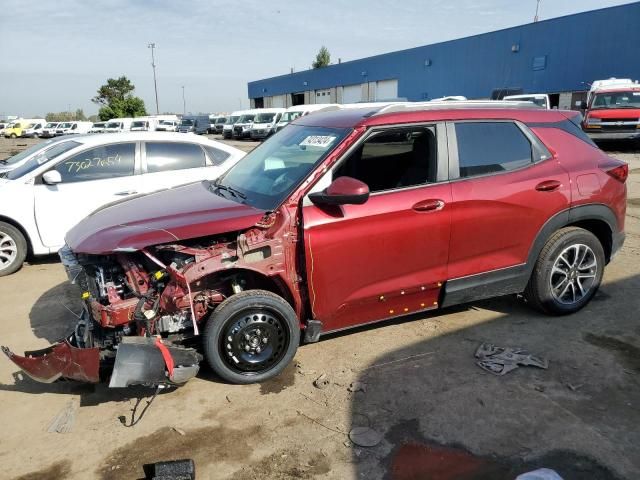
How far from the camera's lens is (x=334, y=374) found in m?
3.71

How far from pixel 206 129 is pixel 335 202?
47.5 metres

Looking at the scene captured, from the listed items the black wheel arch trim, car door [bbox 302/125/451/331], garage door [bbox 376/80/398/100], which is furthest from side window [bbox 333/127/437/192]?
garage door [bbox 376/80/398/100]

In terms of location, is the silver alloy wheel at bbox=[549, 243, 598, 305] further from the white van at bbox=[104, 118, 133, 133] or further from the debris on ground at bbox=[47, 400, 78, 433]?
the white van at bbox=[104, 118, 133, 133]

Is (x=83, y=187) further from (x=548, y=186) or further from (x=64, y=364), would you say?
(x=548, y=186)

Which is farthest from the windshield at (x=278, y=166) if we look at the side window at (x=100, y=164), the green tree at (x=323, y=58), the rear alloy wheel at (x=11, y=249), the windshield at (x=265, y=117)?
the green tree at (x=323, y=58)

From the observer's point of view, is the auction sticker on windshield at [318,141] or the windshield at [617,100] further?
the windshield at [617,100]

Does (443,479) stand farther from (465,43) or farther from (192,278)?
(465,43)

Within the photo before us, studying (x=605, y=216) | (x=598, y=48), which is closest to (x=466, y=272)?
(x=605, y=216)

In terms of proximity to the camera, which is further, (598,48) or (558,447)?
(598,48)

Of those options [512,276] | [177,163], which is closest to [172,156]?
[177,163]

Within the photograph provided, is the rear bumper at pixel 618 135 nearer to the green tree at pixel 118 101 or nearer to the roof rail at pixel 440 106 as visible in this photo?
the roof rail at pixel 440 106

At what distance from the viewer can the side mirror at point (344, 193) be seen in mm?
3342

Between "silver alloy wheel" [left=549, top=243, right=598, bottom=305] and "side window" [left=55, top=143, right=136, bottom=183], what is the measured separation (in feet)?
16.9

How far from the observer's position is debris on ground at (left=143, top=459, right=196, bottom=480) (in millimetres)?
2623
